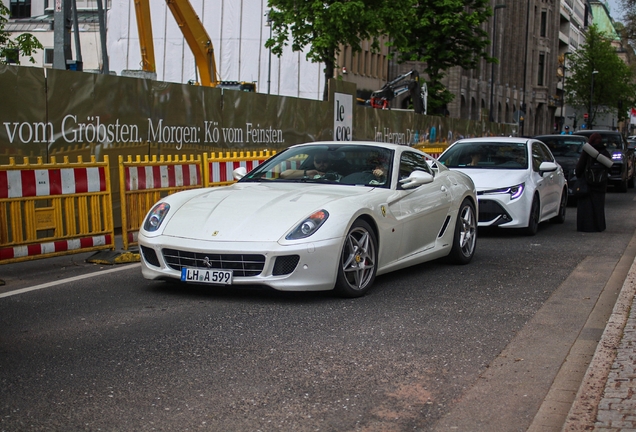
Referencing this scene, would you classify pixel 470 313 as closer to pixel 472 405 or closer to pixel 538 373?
pixel 538 373

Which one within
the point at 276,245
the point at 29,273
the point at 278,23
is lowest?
the point at 29,273

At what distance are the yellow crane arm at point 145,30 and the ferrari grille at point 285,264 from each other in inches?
942

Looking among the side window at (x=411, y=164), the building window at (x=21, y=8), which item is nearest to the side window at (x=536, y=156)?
the side window at (x=411, y=164)

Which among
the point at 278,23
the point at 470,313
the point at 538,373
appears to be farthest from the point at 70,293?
the point at 278,23

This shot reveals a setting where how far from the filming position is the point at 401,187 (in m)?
8.33

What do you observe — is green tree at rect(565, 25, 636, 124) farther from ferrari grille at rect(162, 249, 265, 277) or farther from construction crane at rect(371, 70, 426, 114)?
ferrari grille at rect(162, 249, 265, 277)

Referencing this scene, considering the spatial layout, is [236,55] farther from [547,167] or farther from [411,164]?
[411,164]

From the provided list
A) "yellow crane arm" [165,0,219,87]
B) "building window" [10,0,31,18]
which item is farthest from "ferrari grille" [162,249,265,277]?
"building window" [10,0,31,18]

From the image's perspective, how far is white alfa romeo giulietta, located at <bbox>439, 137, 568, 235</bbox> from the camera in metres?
13.0

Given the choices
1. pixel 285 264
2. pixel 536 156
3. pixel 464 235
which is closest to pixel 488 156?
pixel 536 156

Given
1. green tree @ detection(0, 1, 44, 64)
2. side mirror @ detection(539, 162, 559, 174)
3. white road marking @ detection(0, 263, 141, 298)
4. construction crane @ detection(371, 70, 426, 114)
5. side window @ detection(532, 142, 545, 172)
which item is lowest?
white road marking @ detection(0, 263, 141, 298)

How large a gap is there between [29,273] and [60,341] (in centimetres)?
326

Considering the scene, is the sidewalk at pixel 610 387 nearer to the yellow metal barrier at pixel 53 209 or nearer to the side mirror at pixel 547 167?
the yellow metal barrier at pixel 53 209

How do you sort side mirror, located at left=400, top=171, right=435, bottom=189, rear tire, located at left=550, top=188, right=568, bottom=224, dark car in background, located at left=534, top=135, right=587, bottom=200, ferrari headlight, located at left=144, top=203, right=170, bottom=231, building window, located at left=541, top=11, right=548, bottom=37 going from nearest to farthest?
ferrari headlight, located at left=144, top=203, right=170, bottom=231 < side mirror, located at left=400, top=171, right=435, bottom=189 < rear tire, located at left=550, top=188, right=568, bottom=224 < dark car in background, located at left=534, top=135, right=587, bottom=200 < building window, located at left=541, top=11, right=548, bottom=37
